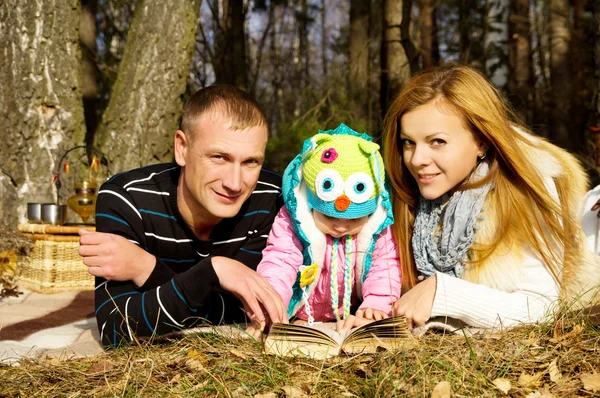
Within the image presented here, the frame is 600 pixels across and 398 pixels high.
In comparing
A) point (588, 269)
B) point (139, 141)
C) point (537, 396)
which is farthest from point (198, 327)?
point (139, 141)

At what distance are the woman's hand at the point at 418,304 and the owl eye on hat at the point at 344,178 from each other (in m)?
0.46

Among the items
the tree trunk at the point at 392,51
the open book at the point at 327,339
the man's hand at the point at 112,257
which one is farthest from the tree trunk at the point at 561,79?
the man's hand at the point at 112,257

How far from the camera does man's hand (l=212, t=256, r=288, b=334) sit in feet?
8.56

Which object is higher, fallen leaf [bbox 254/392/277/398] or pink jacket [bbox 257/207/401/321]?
pink jacket [bbox 257/207/401/321]

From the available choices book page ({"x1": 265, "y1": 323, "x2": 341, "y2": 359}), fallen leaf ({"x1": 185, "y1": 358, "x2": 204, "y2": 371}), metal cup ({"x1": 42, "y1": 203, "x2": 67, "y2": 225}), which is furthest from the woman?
metal cup ({"x1": 42, "y1": 203, "x2": 67, "y2": 225})

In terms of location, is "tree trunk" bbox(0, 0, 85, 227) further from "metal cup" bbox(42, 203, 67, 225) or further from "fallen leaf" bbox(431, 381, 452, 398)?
"fallen leaf" bbox(431, 381, 452, 398)

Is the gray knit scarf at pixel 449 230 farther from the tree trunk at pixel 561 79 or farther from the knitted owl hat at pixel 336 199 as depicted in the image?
the tree trunk at pixel 561 79

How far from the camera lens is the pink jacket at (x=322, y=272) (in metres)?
2.95

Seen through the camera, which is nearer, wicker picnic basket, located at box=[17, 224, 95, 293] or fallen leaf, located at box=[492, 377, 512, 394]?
fallen leaf, located at box=[492, 377, 512, 394]

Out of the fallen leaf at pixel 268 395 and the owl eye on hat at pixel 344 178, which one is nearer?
the fallen leaf at pixel 268 395

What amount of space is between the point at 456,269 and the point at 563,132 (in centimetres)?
807

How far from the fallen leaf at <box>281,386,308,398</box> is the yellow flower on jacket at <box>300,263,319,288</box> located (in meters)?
0.87

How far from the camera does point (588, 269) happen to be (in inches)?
123

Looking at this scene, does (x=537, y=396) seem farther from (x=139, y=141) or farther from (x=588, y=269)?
(x=139, y=141)
